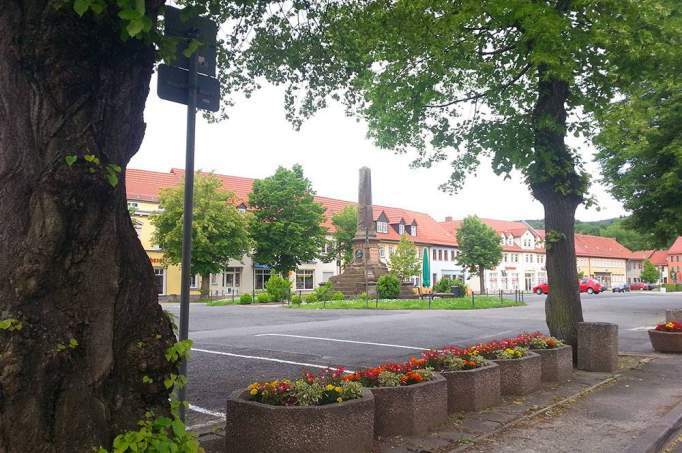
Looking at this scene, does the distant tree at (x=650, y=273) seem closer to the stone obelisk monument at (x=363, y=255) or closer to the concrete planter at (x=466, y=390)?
the stone obelisk monument at (x=363, y=255)

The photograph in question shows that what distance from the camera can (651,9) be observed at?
8336 millimetres

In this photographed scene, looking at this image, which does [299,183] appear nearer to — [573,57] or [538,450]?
[573,57]

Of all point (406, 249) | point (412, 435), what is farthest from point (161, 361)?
point (406, 249)

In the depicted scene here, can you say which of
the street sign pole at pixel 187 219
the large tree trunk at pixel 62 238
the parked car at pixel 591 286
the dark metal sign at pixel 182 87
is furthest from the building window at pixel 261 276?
the large tree trunk at pixel 62 238

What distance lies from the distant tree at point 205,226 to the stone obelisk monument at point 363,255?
9.27 meters

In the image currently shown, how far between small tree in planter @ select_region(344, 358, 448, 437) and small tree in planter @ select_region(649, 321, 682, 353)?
332 inches

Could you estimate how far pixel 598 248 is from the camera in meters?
101

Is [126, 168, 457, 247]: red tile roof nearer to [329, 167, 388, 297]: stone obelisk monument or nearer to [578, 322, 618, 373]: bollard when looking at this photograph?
[329, 167, 388, 297]: stone obelisk monument

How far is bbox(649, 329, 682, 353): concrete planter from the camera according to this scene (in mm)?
11711

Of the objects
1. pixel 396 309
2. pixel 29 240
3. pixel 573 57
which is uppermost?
pixel 573 57

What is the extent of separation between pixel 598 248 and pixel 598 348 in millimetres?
101300

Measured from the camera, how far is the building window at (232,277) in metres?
53.2

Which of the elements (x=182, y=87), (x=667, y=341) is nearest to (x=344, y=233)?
(x=667, y=341)

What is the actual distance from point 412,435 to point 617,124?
751 cm
